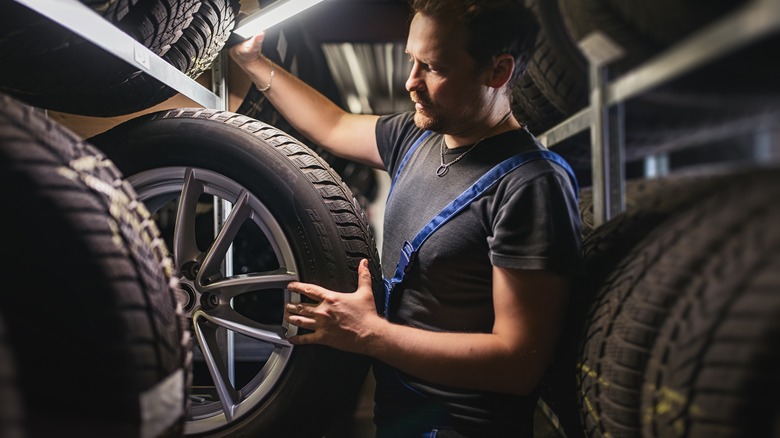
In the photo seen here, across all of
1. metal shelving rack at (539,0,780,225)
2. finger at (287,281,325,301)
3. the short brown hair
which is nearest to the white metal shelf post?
metal shelving rack at (539,0,780,225)

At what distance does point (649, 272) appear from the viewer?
0.86 m

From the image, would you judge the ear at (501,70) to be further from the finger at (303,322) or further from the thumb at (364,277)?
the finger at (303,322)

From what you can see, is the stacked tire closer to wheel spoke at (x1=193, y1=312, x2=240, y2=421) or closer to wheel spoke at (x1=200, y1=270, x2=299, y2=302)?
wheel spoke at (x1=200, y1=270, x2=299, y2=302)

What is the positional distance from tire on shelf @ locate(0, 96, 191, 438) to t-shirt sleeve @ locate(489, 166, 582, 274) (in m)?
0.77

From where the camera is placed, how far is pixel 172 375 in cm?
81

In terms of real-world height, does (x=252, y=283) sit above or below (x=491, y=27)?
below

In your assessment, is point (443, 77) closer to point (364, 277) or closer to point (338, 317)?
point (364, 277)

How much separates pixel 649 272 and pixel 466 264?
1.69ft

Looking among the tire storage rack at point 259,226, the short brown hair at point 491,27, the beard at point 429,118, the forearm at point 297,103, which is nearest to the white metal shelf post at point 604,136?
the short brown hair at point 491,27

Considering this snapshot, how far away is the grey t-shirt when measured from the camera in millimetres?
1168

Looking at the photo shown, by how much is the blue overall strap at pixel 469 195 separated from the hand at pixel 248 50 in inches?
33.3

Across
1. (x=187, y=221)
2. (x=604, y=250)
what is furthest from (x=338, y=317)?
(x=604, y=250)

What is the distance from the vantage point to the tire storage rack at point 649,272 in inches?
25.4

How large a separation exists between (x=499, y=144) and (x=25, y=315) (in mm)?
1088
